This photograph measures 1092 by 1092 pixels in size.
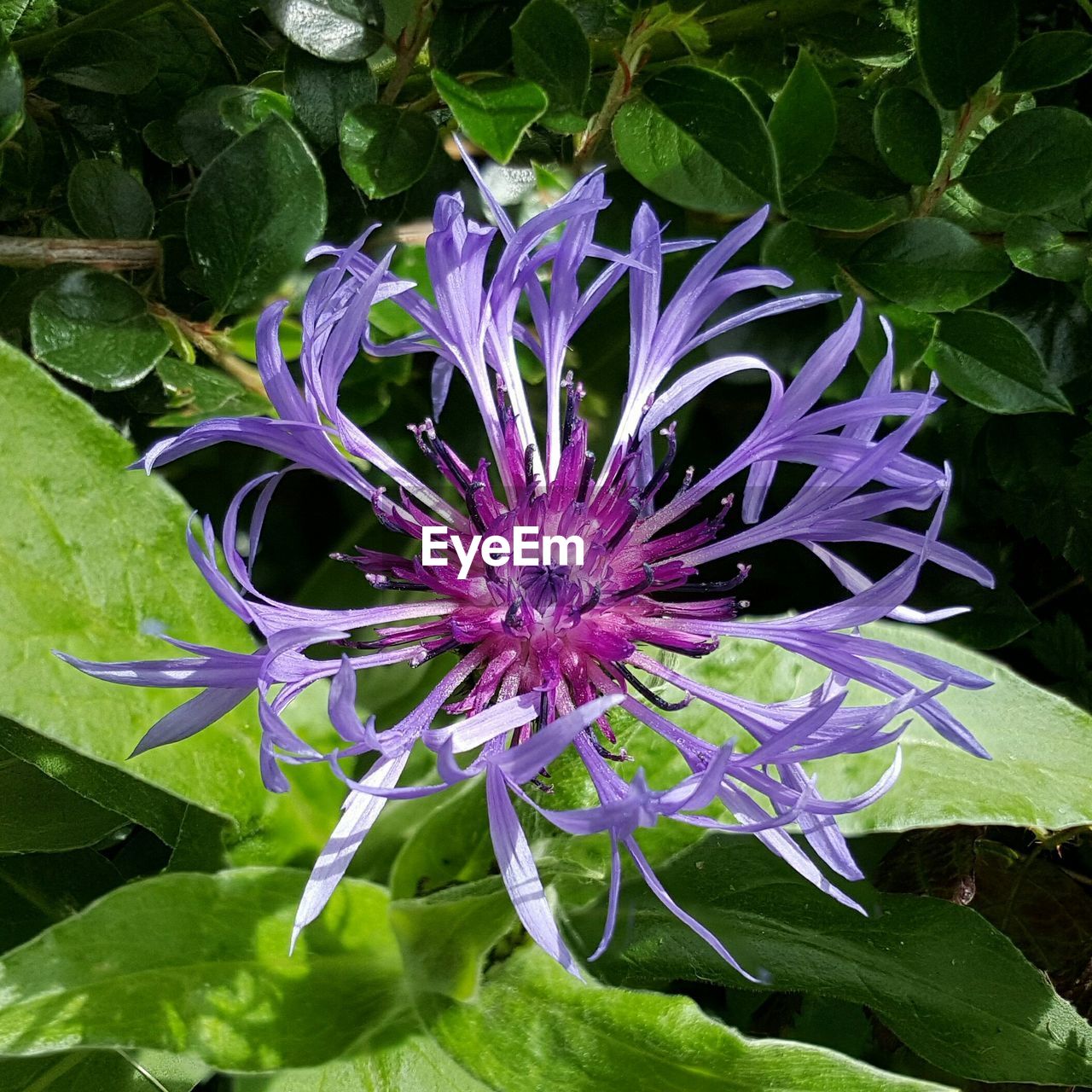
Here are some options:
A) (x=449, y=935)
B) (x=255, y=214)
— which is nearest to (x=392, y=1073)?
(x=449, y=935)

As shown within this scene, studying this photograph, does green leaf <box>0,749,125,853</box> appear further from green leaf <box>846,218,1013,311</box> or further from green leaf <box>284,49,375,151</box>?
green leaf <box>846,218,1013,311</box>

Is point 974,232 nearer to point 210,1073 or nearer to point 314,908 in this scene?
point 314,908

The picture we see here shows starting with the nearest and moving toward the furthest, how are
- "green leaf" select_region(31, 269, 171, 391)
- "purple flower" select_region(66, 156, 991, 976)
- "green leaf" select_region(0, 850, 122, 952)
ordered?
"purple flower" select_region(66, 156, 991, 976)
"green leaf" select_region(31, 269, 171, 391)
"green leaf" select_region(0, 850, 122, 952)

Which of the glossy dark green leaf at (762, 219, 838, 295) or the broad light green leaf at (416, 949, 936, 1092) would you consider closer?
the broad light green leaf at (416, 949, 936, 1092)

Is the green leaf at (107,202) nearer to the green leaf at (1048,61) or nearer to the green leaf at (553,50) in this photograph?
the green leaf at (553,50)

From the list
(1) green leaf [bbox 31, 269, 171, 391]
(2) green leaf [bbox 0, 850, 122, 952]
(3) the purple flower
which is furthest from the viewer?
(2) green leaf [bbox 0, 850, 122, 952]

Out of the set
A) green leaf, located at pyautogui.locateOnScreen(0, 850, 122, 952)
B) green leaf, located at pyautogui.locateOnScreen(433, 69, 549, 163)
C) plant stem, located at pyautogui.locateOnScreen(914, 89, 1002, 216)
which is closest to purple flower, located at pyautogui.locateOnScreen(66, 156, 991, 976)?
green leaf, located at pyautogui.locateOnScreen(433, 69, 549, 163)

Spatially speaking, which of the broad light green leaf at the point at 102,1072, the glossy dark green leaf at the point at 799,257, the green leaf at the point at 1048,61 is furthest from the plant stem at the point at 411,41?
the broad light green leaf at the point at 102,1072
